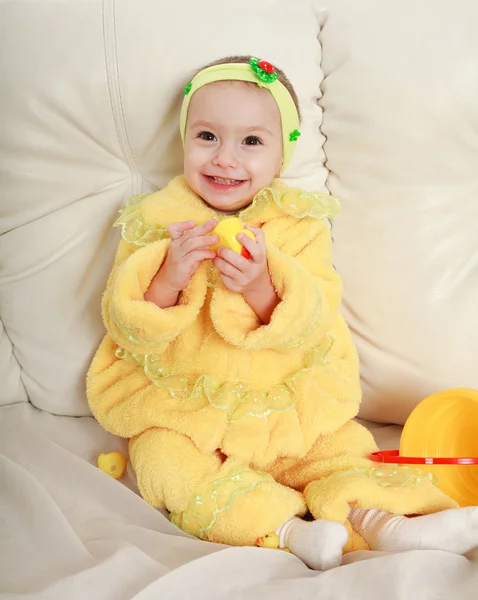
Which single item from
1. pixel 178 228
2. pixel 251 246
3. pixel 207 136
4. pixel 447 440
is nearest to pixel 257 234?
pixel 251 246

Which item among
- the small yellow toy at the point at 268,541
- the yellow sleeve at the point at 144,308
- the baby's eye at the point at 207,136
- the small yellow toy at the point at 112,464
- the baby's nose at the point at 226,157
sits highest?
the baby's eye at the point at 207,136

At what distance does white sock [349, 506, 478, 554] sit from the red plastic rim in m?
0.10

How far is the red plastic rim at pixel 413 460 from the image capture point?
1006mm

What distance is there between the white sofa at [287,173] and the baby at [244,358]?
9cm

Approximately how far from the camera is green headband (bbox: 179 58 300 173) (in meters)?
1.12

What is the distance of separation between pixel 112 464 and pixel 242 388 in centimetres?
29

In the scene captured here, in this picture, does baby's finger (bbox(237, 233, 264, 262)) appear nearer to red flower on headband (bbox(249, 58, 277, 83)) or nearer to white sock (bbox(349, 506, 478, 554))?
red flower on headband (bbox(249, 58, 277, 83))

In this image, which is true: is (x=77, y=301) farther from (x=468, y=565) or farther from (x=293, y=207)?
(x=468, y=565)

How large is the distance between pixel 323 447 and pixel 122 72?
80cm

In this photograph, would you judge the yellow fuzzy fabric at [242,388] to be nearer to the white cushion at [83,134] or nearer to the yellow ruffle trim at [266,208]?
the yellow ruffle trim at [266,208]

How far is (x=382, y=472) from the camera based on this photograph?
1032 millimetres

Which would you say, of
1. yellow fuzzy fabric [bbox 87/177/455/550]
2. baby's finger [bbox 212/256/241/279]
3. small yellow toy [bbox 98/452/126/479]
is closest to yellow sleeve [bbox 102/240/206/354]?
yellow fuzzy fabric [bbox 87/177/455/550]

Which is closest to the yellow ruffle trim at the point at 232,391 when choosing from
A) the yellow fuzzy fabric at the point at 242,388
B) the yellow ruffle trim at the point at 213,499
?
the yellow fuzzy fabric at the point at 242,388

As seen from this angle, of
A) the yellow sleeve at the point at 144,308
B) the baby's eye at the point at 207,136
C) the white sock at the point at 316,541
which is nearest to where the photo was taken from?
the white sock at the point at 316,541
